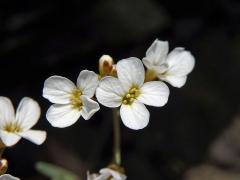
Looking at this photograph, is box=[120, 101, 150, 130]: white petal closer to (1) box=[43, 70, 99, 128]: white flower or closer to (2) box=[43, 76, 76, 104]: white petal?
(1) box=[43, 70, 99, 128]: white flower

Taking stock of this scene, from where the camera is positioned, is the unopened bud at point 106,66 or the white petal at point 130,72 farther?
the unopened bud at point 106,66

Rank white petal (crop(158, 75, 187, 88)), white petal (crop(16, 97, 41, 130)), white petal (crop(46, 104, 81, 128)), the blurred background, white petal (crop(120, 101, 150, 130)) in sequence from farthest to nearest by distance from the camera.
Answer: the blurred background
white petal (crop(158, 75, 187, 88))
white petal (crop(16, 97, 41, 130))
white petal (crop(46, 104, 81, 128))
white petal (crop(120, 101, 150, 130))

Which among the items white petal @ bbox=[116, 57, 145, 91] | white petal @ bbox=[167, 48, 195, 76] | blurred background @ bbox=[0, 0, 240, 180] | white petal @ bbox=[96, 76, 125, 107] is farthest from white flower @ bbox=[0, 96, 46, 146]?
blurred background @ bbox=[0, 0, 240, 180]

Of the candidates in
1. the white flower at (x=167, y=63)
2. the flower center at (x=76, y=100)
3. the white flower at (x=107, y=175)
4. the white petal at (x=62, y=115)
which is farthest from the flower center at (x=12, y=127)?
the white flower at (x=167, y=63)

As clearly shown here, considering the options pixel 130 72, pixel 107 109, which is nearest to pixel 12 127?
pixel 130 72

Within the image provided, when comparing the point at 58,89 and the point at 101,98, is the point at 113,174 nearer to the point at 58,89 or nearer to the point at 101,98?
the point at 101,98

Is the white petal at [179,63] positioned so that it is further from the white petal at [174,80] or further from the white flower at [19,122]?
the white flower at [19,122]
